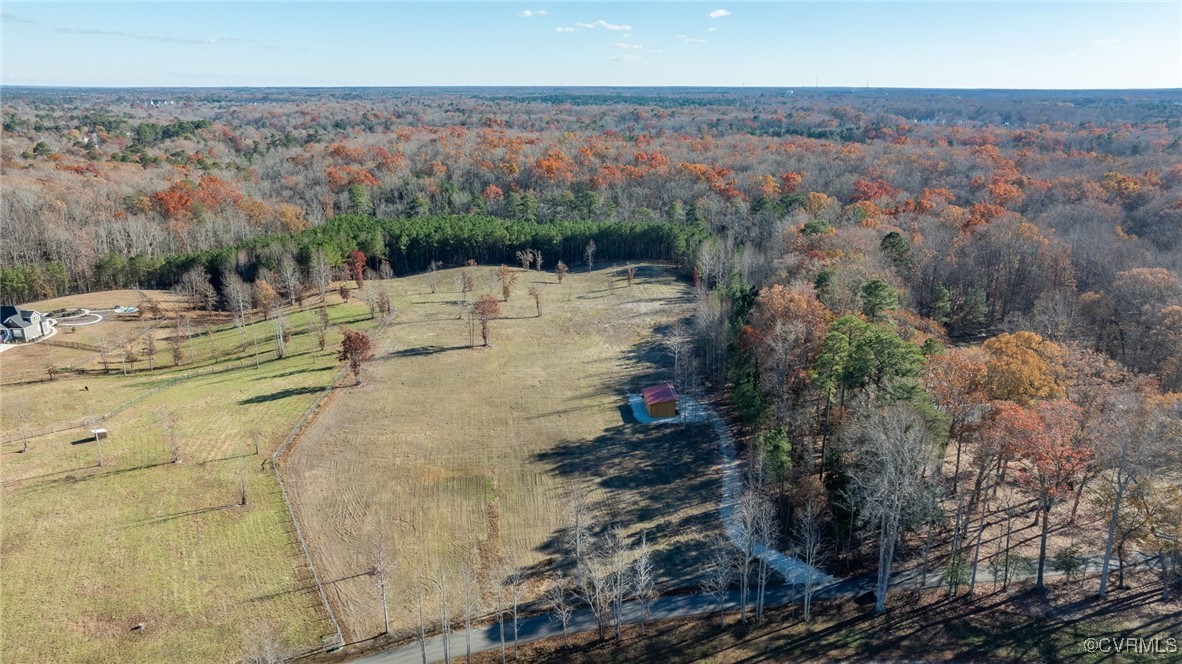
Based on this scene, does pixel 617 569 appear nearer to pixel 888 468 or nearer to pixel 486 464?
pixel 888 468

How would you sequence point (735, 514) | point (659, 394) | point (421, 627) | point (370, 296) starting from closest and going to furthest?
point (421, 627)
point (735, 514)
point (659, 394)
point (370, 296)

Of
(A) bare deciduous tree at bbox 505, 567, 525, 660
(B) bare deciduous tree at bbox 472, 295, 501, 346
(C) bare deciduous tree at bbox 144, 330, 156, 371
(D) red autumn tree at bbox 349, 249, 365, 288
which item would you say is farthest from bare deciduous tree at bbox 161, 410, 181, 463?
(D) red autumn tree at bbox 349, 249, 365, 288

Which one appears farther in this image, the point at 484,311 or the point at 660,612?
the point at 484,311

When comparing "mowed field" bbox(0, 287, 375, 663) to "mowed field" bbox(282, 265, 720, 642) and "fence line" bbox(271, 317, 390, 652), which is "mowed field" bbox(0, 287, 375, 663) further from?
"mowed field" bbox(282, 265, 720, 642)

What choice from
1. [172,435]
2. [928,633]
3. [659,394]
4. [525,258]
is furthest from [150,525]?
[525,258]

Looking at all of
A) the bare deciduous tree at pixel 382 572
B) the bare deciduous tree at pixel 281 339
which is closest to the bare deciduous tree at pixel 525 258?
the bare deciduous tree at pixel 281 339

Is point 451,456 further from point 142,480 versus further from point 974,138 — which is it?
point 974,138
